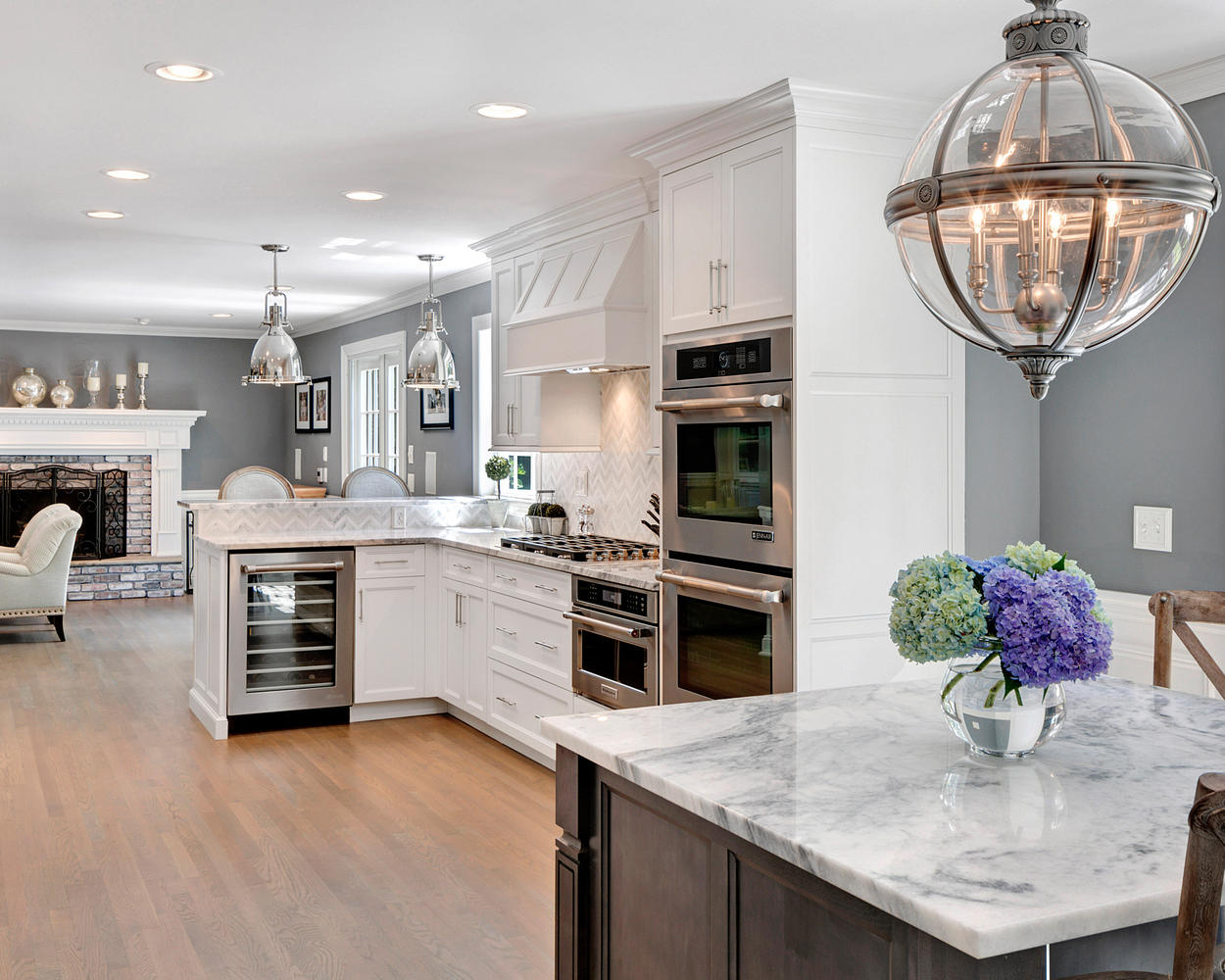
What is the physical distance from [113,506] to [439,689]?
606 cm

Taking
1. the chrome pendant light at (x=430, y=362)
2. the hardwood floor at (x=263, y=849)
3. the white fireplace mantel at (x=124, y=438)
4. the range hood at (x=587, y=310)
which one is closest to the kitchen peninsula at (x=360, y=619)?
the hardwood floor at (x=263, y=849)

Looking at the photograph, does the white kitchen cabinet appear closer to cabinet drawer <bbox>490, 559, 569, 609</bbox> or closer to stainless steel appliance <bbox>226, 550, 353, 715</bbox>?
cabinet drawer <bbox>490, 559, 569, 609</bbox>

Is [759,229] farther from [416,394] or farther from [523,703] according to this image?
[416,394]

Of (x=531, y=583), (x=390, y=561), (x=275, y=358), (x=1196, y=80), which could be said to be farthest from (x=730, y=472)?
(x=275, y=358)

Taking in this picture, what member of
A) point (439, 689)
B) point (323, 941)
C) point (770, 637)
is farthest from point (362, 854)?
point (439, 689)

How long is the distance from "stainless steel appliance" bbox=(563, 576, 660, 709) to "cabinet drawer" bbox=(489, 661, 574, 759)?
0.21 metres

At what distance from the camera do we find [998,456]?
372cm

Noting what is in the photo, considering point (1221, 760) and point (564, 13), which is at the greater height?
point (564, 13)

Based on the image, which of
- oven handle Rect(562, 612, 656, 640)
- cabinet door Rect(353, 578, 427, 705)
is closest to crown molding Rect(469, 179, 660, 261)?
oven handle Rect(562, 612, 656, 640)

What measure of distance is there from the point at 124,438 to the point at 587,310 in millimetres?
7263

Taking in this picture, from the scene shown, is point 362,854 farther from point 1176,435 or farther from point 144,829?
point 1176,435

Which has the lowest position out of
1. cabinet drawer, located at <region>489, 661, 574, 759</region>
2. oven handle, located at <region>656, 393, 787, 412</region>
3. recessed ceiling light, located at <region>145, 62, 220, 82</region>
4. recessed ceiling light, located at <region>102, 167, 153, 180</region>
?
cabinet drawer, located at <region>489, 661, 574, 759</region>

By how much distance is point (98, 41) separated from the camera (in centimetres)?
301

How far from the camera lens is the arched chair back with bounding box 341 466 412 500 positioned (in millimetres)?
7727
